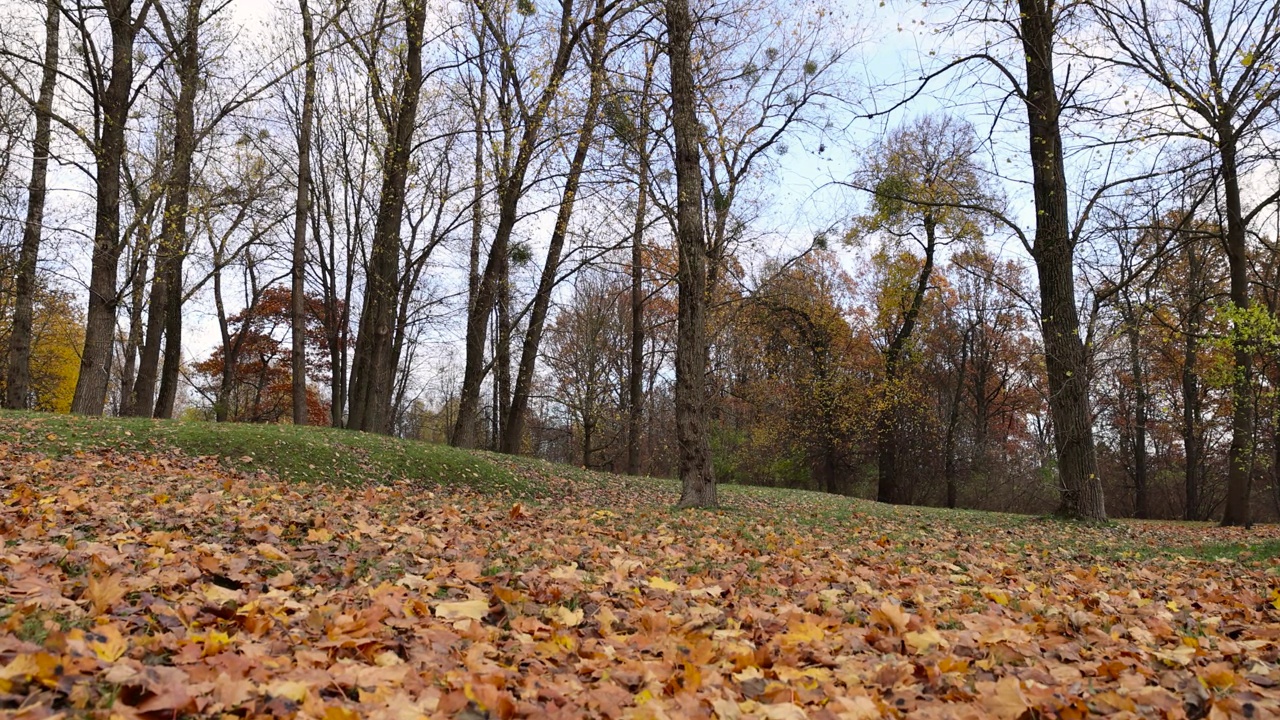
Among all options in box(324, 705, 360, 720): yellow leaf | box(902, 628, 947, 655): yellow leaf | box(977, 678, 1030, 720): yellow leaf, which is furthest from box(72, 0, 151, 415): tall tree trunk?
box(977, 678, 1030, 720): yellow leaf

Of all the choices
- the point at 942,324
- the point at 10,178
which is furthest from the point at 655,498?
the point at 942,324

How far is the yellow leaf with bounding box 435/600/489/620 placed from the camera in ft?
10.3

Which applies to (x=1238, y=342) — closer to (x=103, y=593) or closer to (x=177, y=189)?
(x=103, y=593)

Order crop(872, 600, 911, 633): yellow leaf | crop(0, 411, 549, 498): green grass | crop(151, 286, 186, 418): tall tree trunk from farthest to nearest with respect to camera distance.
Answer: crop(151, 286, 186, 418): tall tree trunk → crop(0, 411, 549, 498): green grass → crop(872, 600, 911, 633): yellow leaf

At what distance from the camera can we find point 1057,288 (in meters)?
10.8

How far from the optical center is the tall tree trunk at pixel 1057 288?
10.6 meters

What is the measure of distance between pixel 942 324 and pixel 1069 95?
2245 cm

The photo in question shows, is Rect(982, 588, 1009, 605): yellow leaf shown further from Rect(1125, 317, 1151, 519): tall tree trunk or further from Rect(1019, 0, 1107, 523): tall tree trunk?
Rect(1125, 317, 1151, 519): tall tree trunk

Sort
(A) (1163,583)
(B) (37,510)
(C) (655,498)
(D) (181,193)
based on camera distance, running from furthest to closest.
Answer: (D) (181,193)
(C) (655,498)
(A) (1163,583)
(B) (37,510)

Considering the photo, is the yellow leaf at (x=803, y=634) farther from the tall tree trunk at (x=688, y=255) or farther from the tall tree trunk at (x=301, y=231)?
the tall tree trunk at (x=301, y=231)

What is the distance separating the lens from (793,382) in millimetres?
27781

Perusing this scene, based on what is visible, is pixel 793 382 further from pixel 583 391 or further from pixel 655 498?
pixel 655 498

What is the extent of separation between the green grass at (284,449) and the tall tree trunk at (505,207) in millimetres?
4093

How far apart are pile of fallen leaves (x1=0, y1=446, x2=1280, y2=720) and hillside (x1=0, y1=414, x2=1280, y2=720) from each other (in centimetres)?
1
